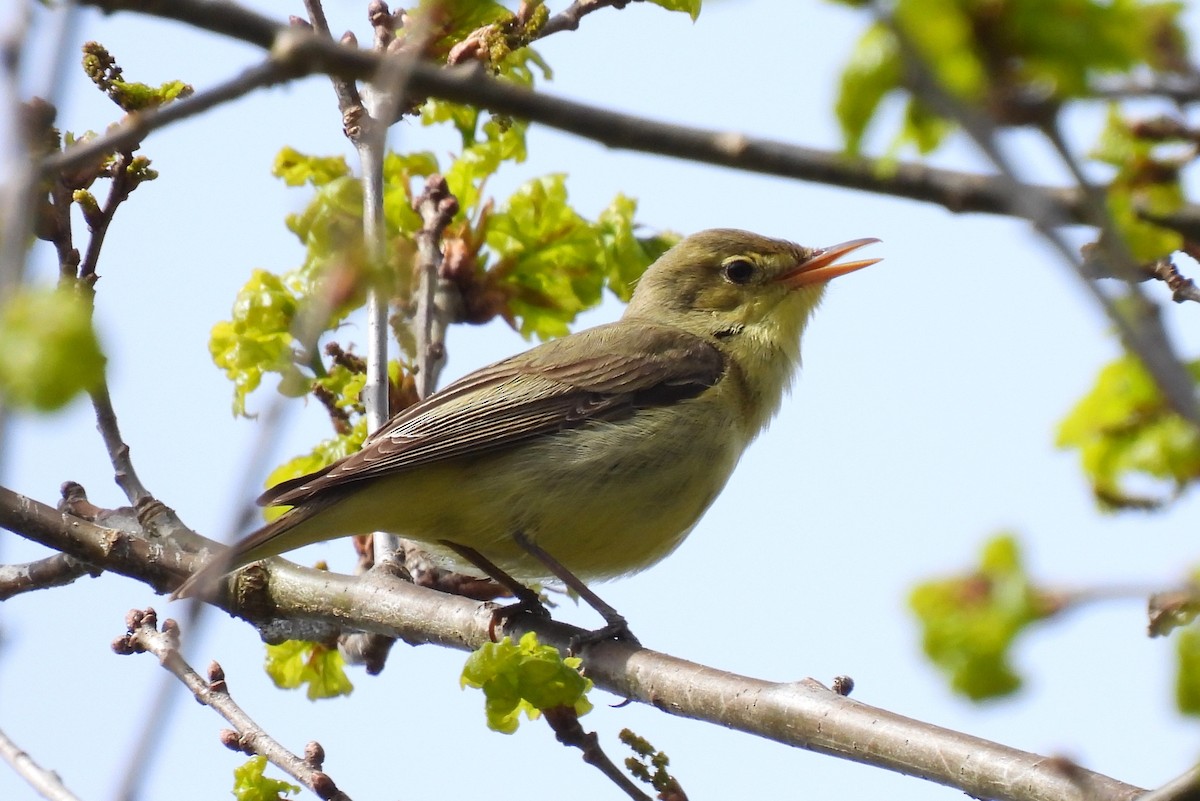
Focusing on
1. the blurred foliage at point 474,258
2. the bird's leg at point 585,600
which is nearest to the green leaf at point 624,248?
the blurred foliage at point 474,258

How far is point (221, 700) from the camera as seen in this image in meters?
3.99

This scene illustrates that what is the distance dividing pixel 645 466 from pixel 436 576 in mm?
1087

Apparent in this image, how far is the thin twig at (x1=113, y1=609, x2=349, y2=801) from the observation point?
12.3ft

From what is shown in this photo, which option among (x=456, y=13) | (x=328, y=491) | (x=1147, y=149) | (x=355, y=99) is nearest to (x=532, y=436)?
(x=328, y=491)

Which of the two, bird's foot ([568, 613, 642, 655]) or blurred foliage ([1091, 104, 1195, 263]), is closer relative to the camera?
blurred foliage ([1091, 104, 1195, 263])

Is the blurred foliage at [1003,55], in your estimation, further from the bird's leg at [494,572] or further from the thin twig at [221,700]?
the bird's leg at [494,572]

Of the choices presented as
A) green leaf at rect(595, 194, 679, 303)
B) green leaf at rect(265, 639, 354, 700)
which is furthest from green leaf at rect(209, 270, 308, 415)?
green leaf at rect(595, 194, 679, 303)

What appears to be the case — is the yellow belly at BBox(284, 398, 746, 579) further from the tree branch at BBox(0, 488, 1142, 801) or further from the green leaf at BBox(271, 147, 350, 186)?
the green leaf at BBox(271, 147, 350, 186)

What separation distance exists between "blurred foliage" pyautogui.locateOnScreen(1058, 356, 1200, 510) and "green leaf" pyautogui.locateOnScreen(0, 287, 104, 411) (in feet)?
4.31

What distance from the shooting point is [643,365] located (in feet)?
20.4

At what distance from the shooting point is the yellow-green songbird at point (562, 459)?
5.32 metres

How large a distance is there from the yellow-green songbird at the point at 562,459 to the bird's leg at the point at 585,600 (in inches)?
1.4

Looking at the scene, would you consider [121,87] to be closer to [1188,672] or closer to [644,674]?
[644,674]

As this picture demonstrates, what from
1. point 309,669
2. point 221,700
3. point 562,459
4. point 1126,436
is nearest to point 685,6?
point 562,459
